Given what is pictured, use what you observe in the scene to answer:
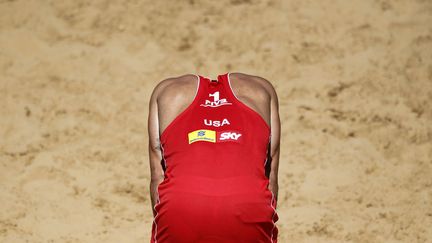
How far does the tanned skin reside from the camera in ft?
10.4

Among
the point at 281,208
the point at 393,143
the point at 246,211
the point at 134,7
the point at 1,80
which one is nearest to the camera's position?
the point at 246,211

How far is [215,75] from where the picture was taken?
521 cm

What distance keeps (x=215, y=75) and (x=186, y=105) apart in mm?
2099

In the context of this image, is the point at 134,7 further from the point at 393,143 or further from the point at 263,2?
the point at 393,143

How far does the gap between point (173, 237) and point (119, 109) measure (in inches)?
92.7

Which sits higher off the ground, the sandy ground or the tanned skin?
the tanned skin

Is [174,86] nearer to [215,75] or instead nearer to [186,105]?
[186,105]

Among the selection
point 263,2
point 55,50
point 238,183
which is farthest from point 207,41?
point 238,183

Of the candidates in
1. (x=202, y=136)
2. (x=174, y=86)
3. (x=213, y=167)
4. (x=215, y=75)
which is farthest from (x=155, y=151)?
(x=215, y=75)

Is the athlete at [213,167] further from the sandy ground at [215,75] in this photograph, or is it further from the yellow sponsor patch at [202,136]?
the sandy ground at [215,75]

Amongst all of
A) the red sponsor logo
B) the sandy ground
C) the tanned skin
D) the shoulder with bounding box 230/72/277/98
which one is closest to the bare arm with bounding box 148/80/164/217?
the tanned skin

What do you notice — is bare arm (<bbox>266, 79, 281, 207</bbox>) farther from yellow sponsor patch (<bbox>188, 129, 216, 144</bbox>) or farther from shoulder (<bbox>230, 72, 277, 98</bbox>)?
yellow sponsor patch (<bbox>188, 129, 216, 144</bbox>)

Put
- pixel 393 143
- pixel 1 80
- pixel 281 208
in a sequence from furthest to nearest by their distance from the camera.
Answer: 1. pixel 1 80
2. pixel 393 143
3. pixel 281 208

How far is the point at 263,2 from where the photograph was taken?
596cm
